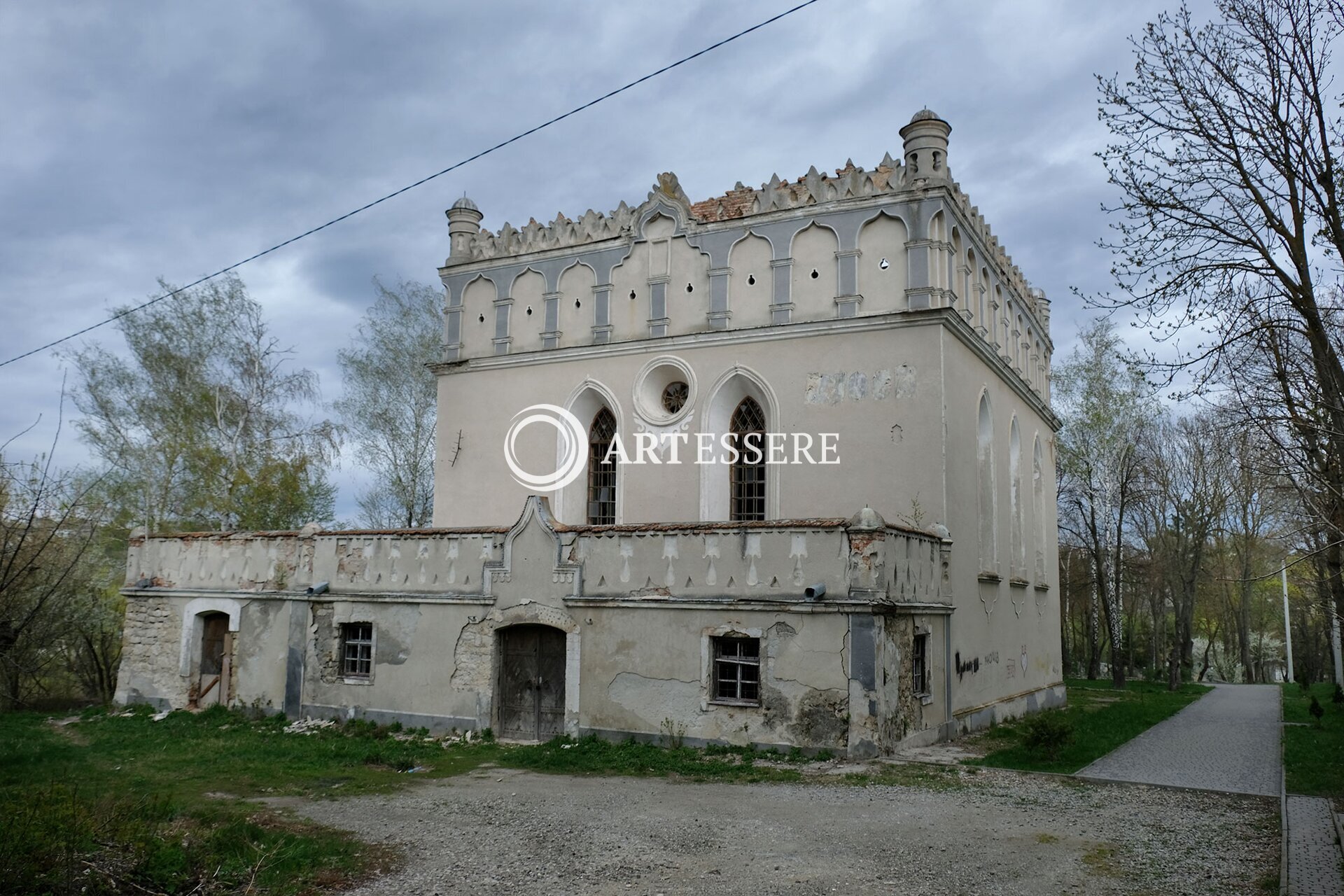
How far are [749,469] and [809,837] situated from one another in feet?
33.0

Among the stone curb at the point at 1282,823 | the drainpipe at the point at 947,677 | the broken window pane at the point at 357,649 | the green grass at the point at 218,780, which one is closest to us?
the green grass at the point at 218,780

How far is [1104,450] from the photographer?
3212 centimetres

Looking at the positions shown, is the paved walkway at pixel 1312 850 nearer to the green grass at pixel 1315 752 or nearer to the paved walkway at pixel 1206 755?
the green grass at pixel 1315 752

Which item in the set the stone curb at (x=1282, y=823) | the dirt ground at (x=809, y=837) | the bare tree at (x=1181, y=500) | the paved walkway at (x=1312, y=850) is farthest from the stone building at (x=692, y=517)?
the bare tree at (x=1181, y=500)

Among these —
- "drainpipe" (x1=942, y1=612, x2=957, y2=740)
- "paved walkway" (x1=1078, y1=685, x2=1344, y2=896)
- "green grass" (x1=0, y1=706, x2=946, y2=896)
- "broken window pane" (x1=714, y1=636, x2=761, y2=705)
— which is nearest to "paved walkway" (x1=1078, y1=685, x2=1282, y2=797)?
"paved walkway" (x1=1078, y1=685, x2=1344, y2=896)

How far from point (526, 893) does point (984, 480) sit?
48.5 feet

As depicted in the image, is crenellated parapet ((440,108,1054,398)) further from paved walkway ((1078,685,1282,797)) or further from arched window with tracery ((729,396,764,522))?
paved walkway ((1078,685,1282,797))

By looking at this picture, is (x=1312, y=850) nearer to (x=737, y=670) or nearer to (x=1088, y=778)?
(x=1088, y=778)

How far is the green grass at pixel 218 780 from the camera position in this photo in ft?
23.6

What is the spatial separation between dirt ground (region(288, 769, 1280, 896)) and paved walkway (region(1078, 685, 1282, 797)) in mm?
1032

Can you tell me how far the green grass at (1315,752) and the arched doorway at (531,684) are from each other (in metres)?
10.2

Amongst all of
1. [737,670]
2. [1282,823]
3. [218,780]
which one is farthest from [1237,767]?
[218,780]

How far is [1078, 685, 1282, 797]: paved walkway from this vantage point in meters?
13.0

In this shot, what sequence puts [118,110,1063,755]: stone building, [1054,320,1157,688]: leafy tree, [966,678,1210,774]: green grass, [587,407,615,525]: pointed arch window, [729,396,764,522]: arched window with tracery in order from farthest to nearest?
[1054,320,1157,688]: leafy tree < [587,407,615,525]: pointed arch window < [729,396,764,522]: arched window with tracery < [118,110,1063,755]: stone building < [966,678,1210,774]: green grass
